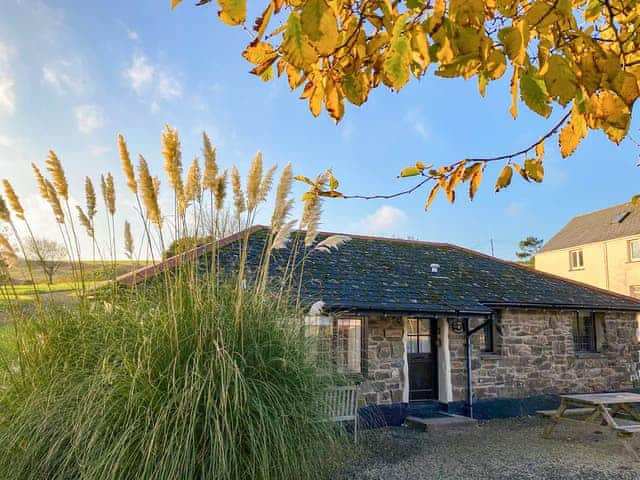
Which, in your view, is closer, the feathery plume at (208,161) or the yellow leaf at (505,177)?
the yellow leaf at (505,177)

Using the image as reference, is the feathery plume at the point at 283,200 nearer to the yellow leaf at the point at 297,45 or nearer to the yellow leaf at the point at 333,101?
the yellow leaf at the point at 333,101

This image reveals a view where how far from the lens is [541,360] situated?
33.8 ft

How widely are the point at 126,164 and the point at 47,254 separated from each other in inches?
45.5

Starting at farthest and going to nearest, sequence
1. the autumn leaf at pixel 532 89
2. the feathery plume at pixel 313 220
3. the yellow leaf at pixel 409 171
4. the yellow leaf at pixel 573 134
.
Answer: the feathery plume at pixel 313 220 < the yellow leaf at pixel 409 171 < the yellow leaf at pixel 573 134 < the autumn leaf at pixel 532 89

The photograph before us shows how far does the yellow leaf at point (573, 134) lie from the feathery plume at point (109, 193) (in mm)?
3539

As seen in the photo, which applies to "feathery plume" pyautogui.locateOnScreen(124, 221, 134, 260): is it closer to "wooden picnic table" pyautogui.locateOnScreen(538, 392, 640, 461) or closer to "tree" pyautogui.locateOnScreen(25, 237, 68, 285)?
"tree" pyautogui.locateOnScreen(25, 237, 68, 285)

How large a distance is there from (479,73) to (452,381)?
8933 mm

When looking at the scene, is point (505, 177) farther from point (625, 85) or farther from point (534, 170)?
point (625, 85)

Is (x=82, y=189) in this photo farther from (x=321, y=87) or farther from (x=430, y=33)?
(x=430, y=33)

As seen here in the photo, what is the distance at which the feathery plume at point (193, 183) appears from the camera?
3.81m

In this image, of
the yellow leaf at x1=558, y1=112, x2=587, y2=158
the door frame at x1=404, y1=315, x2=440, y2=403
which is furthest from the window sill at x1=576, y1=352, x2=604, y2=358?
the yellow leaf at x1=558, y1=112, x2=587, y2=158

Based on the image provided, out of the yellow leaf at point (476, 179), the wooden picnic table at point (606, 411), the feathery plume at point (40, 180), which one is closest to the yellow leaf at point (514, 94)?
the yellow leaf at point (476, 179)

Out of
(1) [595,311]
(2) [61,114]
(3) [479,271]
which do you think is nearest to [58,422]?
(2) [61,114]

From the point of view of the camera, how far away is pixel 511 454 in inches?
267
